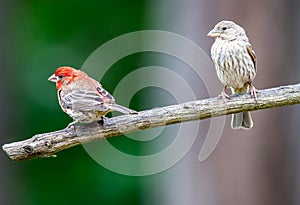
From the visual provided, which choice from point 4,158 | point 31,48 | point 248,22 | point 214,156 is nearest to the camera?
point 248,22

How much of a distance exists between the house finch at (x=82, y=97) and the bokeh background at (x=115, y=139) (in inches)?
93.8

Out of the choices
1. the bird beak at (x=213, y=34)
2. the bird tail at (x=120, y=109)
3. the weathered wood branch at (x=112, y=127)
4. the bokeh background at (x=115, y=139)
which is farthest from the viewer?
A: the bokeh background at (x=115, y=139)

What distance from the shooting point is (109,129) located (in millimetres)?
2514

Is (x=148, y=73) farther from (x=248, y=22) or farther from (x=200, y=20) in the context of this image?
(x=248, y=22)

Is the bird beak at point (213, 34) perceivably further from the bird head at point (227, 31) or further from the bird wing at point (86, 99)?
the bird wing at point (86, 99)

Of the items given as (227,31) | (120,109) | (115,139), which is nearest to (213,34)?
(227,31)

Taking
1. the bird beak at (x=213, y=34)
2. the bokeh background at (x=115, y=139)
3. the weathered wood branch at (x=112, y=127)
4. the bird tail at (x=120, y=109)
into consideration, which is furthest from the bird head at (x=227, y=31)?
the bokeh background at (x=115, y=139)

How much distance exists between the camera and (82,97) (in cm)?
250

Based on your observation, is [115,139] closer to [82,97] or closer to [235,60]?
[235,60]

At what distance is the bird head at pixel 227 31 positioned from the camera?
2.67m

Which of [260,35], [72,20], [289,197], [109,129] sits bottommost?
[289,197]

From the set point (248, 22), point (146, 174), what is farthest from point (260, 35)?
point (146, 174)

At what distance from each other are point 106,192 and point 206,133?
1.99 metres

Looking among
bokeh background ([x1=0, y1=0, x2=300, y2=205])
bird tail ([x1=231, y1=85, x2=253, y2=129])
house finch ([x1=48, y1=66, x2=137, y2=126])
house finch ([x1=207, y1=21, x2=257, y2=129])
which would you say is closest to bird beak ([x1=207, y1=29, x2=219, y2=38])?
house finch ([x1=207, y1=21, x2=257, y2=129])
